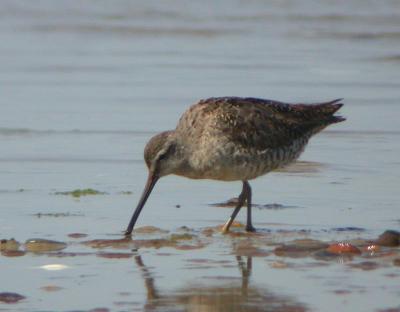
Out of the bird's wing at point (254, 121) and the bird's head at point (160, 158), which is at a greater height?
the bird's wing at point (254, 121)

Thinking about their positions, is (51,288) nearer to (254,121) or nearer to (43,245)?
(43,245)

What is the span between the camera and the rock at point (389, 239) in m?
7.88

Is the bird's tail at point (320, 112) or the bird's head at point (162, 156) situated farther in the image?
the bird's tail at point (320, 112)

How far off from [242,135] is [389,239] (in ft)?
5.76

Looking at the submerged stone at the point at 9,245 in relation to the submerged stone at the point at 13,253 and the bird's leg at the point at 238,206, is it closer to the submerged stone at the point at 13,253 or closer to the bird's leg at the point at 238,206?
the submerged stone at the point at 13,253

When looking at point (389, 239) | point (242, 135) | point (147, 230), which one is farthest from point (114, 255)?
point (242, 135)

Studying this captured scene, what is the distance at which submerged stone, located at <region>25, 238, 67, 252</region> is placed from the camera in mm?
7871

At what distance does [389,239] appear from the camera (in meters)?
7.90

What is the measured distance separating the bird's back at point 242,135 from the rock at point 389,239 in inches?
59.3

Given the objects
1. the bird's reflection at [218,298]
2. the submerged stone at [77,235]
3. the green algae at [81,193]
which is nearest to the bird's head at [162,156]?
the green algae at [81,193]

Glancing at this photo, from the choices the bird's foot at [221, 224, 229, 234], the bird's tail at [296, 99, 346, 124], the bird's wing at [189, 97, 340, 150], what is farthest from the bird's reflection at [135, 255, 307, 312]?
the bird's tail at [296, 99, 346, 124]

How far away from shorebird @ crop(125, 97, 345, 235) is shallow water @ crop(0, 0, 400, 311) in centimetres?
29

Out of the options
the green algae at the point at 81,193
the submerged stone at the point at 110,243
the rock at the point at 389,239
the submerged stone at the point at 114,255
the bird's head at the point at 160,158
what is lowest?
→ the submerged stone at the point at 114,255

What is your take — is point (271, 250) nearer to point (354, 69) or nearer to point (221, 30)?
point (354, 69)
